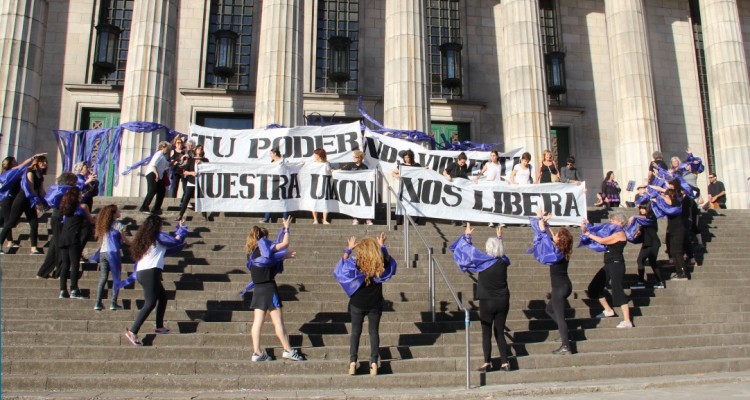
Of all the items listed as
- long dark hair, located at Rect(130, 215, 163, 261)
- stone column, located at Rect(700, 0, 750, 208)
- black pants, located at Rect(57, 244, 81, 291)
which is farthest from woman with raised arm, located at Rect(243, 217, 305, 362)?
stone column, located at Rect(700, 0, 750, 208)

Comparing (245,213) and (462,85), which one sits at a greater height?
(462,85)

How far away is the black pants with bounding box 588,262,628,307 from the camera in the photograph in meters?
9.73

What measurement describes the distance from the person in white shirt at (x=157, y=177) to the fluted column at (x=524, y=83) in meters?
10.9

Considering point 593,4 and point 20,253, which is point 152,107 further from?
point 593,4

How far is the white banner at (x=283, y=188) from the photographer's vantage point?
1380 centimetres

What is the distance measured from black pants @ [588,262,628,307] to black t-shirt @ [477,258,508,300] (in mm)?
2648

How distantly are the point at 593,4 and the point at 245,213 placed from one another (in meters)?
18.6

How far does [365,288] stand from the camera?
7770 millimetres

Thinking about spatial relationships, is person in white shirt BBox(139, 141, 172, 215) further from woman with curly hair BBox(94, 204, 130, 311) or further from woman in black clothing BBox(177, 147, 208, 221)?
woman with curly hair BBox(94, 204, 130, 311)

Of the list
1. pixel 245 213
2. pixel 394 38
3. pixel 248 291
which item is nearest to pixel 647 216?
pixel 248 291

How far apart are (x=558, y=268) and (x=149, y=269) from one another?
5838 mm

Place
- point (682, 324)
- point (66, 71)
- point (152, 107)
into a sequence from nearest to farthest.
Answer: point (682, 324), point (152, 107), point (66, 71)

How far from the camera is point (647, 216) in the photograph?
12.0m

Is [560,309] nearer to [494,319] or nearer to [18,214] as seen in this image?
[494,319]
